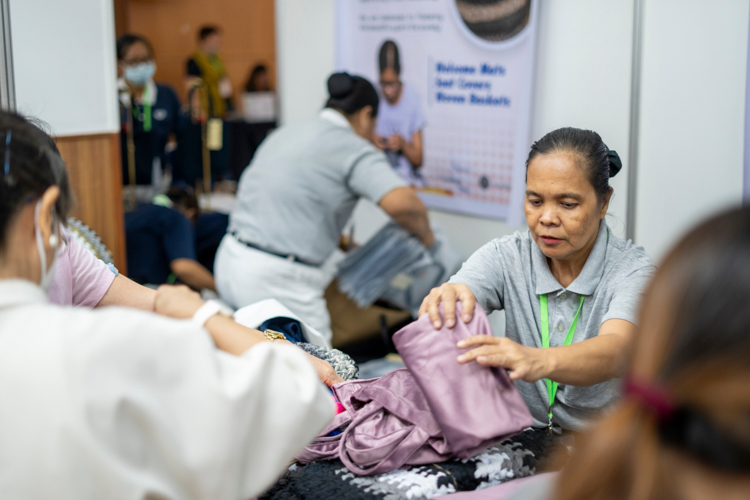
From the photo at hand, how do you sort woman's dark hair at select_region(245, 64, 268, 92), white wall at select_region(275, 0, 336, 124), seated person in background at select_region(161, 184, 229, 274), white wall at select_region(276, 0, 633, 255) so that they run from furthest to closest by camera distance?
Answer: woman's dark hair at select_region(245, 64, 268, 92), seated person in background at select_region(161, 184, 229, 274), white wall at select_region(275, 0, 336, 124), white wall at select_region(276, 0, 633, 255)

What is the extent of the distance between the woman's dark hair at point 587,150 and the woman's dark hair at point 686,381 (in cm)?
93

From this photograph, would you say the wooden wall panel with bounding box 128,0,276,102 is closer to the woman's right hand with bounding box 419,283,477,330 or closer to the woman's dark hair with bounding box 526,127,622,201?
the woman's dark hair with bounding box 526,127,622,201

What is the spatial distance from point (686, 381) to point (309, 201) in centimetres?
238

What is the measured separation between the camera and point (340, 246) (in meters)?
3.68

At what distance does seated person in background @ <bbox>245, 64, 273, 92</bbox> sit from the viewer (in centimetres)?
864

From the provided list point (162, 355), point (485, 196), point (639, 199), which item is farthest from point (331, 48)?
point (162, 355)

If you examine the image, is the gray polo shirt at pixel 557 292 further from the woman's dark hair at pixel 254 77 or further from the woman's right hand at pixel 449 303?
the woman's dark hair at pixel 254 77

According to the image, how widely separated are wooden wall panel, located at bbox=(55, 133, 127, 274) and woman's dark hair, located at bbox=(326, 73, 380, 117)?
106 cm

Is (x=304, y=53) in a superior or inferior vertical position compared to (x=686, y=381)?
superior

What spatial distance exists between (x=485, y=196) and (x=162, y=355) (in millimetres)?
2362

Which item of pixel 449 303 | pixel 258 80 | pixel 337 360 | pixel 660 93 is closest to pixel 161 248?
pixel 337 360

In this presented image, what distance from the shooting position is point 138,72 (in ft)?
15.1

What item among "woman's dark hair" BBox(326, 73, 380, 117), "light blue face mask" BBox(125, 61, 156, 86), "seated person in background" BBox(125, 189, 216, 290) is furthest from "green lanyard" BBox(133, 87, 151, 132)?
"woman's dark hair" BBox(326, 73, 380, 117)

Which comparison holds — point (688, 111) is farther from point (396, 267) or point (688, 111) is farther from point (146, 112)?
point (146, 112)
